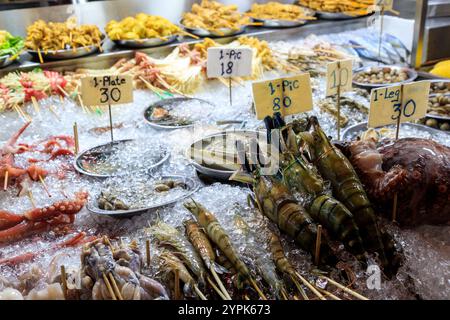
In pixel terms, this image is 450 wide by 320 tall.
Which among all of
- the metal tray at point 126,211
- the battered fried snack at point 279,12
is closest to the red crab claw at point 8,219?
the metal tray at point 126,211

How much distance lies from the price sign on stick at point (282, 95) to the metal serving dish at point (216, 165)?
283mm

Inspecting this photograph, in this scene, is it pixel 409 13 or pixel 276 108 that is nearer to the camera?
pixel 276 108

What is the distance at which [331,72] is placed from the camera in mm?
2811

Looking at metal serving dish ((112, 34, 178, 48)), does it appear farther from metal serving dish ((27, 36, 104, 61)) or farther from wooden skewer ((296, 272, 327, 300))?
wooden skewer ((296, 272, 327, 300))

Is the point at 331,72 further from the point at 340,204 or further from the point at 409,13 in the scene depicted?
the point at 409,13

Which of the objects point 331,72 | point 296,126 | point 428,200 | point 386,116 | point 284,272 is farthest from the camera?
point 331,72

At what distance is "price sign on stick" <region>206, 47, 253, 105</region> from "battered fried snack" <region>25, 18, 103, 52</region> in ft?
5.23

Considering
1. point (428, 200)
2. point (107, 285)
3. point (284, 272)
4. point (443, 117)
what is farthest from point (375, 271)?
point (443, 117)

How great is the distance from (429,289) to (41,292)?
1.37 metres

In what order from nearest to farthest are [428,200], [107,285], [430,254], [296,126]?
[107,285], [430,254], [428,200], [296,126]

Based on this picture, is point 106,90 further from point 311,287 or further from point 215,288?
point 311,287

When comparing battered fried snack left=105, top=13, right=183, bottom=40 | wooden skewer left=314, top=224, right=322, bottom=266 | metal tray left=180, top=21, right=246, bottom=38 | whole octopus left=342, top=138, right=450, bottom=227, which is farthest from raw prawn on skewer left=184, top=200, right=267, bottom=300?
metal tray left=180, top=21, right=246, bottom=38

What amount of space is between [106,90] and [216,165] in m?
0.87

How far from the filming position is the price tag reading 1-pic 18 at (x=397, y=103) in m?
2.30
